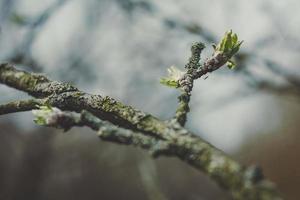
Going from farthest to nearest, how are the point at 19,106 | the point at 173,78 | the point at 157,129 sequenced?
the point at 173,78, the point at 19,106, the point at 157,129

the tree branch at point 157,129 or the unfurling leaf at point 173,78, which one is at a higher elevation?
the unfurling leaf at point 173,78

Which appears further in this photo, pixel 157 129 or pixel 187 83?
pixel 187 83

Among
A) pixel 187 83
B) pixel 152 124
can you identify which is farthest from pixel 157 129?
pixel 187 83

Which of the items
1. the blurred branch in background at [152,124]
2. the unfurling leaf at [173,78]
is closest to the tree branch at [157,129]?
the blurred branch in background at [152,124]

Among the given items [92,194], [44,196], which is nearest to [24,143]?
[44,196]

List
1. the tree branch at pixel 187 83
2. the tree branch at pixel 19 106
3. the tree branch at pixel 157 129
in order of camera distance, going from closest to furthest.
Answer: the tree branch at pixel 157 129, the tree branch at pixel 187 83, the tree branch at pixel 19 106

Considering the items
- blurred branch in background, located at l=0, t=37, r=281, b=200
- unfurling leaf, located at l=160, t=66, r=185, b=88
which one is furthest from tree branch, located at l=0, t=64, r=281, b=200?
unfurling leaf, located at l=160, t=66, r=185, b=88

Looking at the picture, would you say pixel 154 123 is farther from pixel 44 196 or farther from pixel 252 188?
pixel 44 196

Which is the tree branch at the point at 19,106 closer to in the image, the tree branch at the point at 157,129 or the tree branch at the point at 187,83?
the tree branch at the point at 157,129

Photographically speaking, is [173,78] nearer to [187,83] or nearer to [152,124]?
[187,83]
